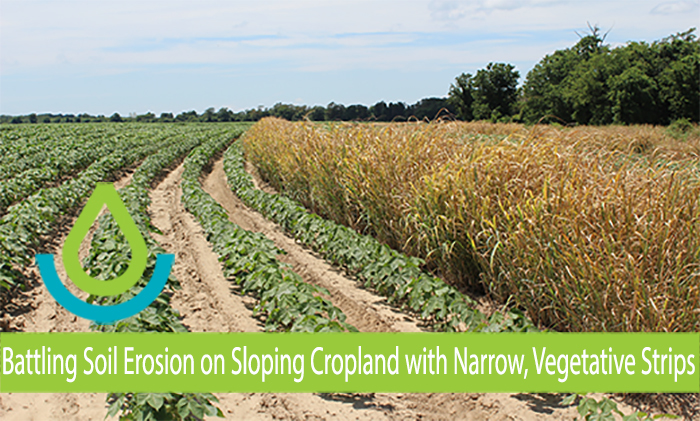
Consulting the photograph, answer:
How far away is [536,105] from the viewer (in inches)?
1858

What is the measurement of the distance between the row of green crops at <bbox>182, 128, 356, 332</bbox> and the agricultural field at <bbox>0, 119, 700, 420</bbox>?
0.08 feet

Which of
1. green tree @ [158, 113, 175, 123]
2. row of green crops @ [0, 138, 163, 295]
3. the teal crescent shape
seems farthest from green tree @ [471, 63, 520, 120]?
green tree @ [158, 113, 175, 123]

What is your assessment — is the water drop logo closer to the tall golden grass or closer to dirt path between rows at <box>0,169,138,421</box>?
dirt path between rows at <box>0,169,138,421</box>

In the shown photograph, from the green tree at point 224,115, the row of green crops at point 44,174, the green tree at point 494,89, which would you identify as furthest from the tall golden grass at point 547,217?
the green tree at point 224,115

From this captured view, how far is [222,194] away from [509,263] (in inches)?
381

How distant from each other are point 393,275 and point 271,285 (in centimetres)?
129

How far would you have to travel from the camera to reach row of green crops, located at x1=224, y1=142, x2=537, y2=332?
4289 mm

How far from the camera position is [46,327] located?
512 cm

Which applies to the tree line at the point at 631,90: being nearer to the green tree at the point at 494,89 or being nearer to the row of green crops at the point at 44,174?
the green tree at the point at 494,89

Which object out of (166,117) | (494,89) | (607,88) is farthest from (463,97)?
(166,117)

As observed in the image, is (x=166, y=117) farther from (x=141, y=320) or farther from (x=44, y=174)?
(x=141, y=320)

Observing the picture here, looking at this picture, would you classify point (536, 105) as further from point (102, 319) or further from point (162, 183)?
point (102, 319)

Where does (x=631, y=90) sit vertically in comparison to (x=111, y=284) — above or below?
above

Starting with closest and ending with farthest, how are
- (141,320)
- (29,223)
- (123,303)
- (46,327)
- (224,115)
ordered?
(141,320) → (123,303) → (46,327) → (29,223) → (224,115)
